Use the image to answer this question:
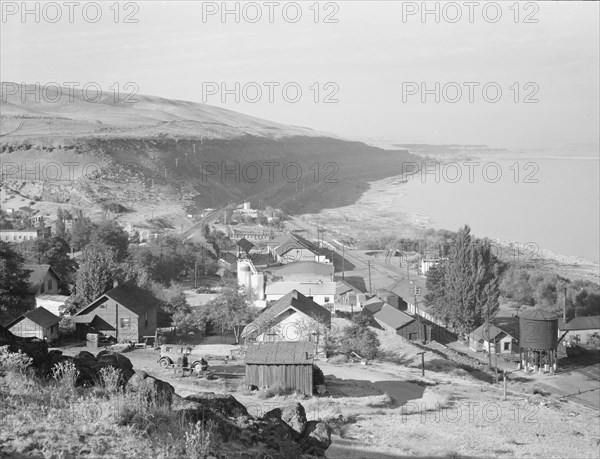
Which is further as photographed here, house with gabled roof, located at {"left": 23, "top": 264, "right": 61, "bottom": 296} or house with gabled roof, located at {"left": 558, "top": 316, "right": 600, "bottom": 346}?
house with gabled roof, located at {"left": 558, "top": 316, "right": 600, "bottom": 346}

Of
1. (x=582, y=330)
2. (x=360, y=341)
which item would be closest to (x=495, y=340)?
(x=582, y=330)

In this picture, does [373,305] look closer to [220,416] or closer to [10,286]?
[10,286]

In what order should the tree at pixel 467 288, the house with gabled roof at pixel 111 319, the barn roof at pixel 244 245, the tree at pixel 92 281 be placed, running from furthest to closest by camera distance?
the barn roof at pixel 244 245
the tree at pixel 467 288
the tree at pixel 92 281
the house with gabled roof at pixel 111 319

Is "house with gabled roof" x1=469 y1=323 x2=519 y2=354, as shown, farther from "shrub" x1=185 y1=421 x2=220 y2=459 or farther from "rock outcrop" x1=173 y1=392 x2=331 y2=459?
"shrub" x1=185 y1=421 x2=220 y2=459

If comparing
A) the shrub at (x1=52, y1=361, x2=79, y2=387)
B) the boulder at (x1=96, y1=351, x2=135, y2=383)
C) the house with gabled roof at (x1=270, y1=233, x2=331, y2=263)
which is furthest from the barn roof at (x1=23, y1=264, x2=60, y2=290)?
the shrub at (x1=52, y1=361, x2=79, y2=387)

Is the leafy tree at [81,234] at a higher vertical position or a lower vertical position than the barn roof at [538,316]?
higher

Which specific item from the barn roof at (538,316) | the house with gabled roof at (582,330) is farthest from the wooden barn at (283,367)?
the house with gabled roof at (582,330)

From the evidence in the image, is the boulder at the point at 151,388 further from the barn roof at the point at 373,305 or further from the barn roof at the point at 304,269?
the barn roof at the point at 304,269
